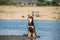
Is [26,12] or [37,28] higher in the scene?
[26,12]

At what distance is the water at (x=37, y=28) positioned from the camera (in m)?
2.94

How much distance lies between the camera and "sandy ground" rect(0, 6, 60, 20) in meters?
2.98

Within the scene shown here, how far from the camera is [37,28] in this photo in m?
2.96

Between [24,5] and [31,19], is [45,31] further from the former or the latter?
[24,5]

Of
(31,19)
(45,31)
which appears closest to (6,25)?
(31,19)

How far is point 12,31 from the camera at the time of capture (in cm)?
295

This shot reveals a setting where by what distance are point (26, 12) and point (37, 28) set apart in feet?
0.90

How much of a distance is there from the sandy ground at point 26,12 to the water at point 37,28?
2.8 inches

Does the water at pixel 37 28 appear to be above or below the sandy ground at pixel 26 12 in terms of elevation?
below

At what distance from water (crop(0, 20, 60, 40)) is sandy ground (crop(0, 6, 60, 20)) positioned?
7 centimetres

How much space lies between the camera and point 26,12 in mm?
2986

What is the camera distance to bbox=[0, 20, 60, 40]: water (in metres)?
2.94

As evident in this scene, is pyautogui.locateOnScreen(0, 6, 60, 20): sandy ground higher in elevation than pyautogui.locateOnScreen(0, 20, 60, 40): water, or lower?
higher

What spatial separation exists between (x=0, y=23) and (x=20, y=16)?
30 cm
